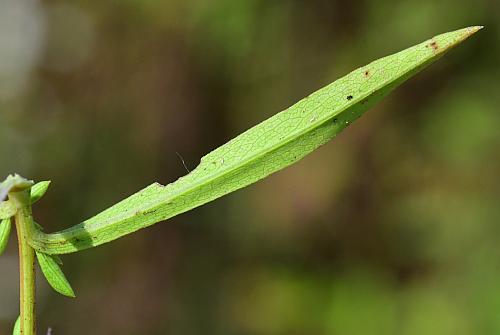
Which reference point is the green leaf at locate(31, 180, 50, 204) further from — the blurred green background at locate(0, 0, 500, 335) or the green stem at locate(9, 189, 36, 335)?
the blurred green background at locate(0, 0, 500, 335)

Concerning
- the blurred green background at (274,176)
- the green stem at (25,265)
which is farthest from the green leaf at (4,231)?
the blurred green background at (274,176)

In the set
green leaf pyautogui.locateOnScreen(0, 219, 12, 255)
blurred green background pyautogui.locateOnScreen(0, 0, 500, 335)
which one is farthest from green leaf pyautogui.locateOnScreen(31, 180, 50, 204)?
blurred green background pyautogui.locateOnScreen(0, 0, 500, 335)

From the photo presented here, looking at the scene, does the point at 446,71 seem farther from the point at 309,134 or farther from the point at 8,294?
the point at 8,294

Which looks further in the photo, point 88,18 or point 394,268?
point 88,18

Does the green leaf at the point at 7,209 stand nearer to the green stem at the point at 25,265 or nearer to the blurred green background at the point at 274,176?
the green stem at the point at 25,265

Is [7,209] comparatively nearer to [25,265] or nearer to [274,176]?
[25,265]

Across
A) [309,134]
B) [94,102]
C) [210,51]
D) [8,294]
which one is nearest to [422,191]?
[210,51]
